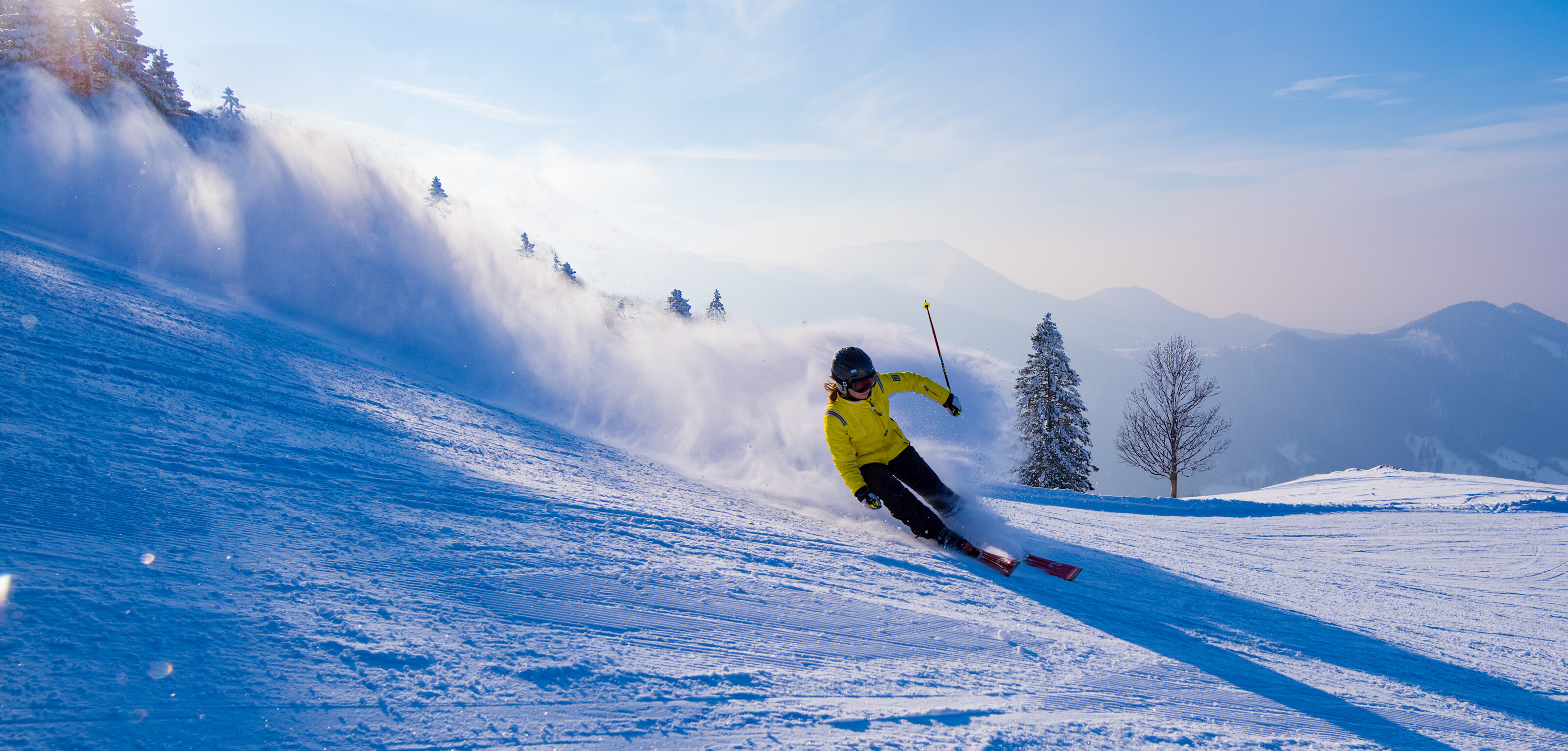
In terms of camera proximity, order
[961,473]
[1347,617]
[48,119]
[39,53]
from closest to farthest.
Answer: [1347,617] < [961,473] < [48,119] < [39,53]

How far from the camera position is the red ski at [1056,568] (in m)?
4.98

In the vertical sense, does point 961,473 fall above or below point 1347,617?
above

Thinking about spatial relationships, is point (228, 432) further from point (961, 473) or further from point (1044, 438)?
point (1044, 438)

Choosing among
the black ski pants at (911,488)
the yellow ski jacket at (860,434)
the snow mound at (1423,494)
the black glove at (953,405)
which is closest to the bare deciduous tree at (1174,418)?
the snow mound at (1423,494)

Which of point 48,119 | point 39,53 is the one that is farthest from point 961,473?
point 39,53

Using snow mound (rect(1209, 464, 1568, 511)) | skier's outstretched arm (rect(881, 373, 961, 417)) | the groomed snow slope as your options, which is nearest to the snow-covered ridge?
skier's outstretched arm (rect(881, 373, 961, 417))

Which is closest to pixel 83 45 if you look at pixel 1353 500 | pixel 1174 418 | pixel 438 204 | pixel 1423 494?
pixel 438 204

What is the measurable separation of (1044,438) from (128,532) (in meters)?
25.2

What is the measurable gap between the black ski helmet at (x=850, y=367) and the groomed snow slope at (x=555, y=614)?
1406 millimetres

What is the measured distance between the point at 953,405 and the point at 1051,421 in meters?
20.0

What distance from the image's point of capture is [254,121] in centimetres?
1416

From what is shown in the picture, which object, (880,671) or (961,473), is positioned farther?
(961,473)

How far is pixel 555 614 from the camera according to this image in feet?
9.65

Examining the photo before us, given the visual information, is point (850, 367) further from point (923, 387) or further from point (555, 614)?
point (555, 614)
